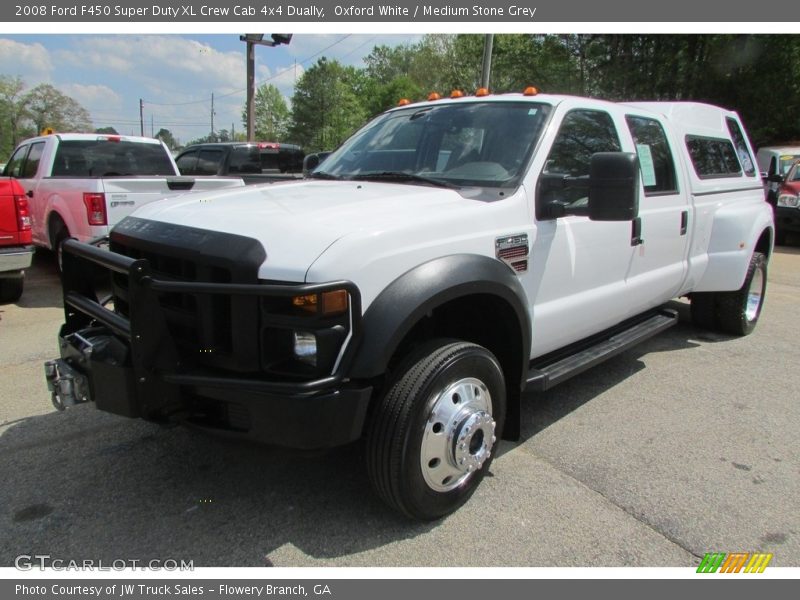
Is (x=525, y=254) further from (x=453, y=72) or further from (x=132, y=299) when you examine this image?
(x=453, y=72)

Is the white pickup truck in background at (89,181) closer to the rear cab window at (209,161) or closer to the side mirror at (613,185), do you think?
the rear cab window at (209,161)

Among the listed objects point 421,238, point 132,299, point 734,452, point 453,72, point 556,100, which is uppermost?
point 453,72

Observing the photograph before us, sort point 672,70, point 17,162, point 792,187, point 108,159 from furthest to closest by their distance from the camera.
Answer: point 672,70, point 792,187, point 17,162, point 108,159

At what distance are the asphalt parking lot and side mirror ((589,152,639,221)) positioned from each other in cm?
138

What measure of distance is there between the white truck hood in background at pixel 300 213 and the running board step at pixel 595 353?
3.55 ft

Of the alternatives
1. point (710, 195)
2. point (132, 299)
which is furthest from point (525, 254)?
point (710, 195)

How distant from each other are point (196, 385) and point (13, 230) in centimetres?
490

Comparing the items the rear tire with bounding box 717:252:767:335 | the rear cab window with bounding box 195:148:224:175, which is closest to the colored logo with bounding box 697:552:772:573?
the rear tire with bounding box 717:252:767:335

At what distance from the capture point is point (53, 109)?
61094 millimetres

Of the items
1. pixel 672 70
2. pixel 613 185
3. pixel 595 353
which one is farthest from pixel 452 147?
pixel 672 70

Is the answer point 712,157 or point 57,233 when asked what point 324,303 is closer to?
point 712,157

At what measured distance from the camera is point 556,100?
11.8 ft

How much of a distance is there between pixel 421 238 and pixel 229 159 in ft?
29.8

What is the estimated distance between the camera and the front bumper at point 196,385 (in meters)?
2.25
